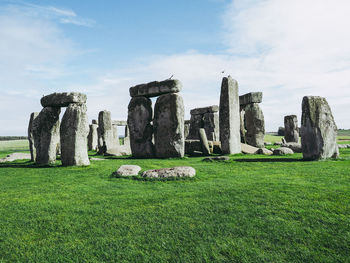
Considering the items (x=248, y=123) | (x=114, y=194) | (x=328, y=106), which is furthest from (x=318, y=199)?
(x=248, y=123)

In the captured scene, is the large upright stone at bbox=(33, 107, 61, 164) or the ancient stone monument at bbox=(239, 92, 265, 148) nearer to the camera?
the large upright stone at bbox=(33, 107, 61, 164)

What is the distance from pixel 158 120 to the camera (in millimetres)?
11016

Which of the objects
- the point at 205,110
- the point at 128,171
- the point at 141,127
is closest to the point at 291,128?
the point at 205,110

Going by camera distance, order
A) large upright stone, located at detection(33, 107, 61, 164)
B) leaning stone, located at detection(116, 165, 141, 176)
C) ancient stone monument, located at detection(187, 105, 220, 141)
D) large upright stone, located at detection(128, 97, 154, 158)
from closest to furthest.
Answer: leaning stone, located at detection(116, 165, 141, 176), large upright stone, located at detection(33, 107, 61, 164), large upright stone, located at detection(128, 97, 154, 158), ancient stone monument, located at detection(187, 105, 220, 141)

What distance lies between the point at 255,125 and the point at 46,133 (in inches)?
457

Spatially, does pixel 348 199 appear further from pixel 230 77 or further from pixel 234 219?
pixel 230 77

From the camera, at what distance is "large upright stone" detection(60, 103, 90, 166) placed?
25.8ft

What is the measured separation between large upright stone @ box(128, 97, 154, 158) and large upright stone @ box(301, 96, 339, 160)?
6435 mm

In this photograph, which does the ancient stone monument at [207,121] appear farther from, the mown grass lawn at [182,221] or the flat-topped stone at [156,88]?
the mown grass lawn at [182,221]

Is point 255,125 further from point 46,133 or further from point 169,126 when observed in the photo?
point 46,133

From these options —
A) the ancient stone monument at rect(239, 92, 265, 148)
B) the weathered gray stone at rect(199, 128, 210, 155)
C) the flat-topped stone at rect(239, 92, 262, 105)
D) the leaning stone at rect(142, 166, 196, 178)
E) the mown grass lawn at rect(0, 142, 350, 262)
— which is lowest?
the mown grass lawn at rect(0, 142, 350, 262)

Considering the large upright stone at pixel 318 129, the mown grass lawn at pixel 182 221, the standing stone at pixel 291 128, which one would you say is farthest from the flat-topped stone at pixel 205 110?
the mown grass lawn at pixel 182 221

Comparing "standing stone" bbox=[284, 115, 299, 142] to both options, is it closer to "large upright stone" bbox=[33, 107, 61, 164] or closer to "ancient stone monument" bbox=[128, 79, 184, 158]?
"ancient stone monument" bbox=[128, 79, 184, 158]

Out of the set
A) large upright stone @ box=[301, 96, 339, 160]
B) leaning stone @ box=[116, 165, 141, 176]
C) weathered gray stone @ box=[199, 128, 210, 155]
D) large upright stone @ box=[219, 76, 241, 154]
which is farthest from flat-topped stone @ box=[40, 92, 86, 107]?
large upright stone @ box=[301, 96, 339, 160]
